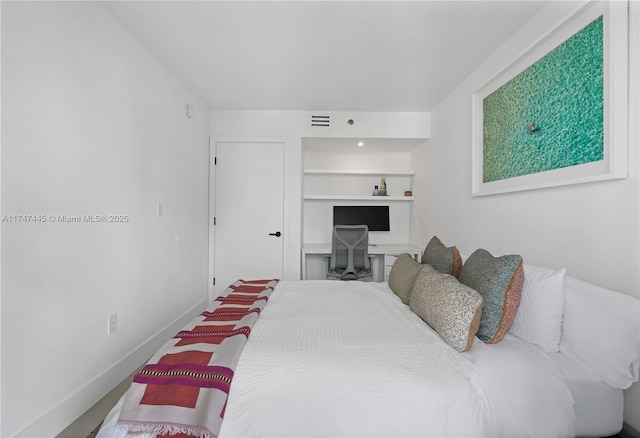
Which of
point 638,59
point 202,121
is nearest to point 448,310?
point 638,59

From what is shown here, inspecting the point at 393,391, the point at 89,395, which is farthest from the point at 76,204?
the point at 393,391

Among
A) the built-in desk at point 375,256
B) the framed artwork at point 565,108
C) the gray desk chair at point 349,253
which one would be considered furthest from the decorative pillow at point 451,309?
the built-in desk at point 375,256

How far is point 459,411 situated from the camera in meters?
1.04

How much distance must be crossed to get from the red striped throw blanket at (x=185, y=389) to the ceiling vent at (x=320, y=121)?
286 cm

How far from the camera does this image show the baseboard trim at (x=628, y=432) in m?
1.18

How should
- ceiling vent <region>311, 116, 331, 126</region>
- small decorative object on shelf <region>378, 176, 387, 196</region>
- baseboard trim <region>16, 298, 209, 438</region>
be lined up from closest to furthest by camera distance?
1. baseboard trim <region>16, 298, 209, 438</region>
2. ceiling vent <region>311, 116, 331, 126</region>
3. small decorative object on shelf <region>378, 176, 387, 196</region>

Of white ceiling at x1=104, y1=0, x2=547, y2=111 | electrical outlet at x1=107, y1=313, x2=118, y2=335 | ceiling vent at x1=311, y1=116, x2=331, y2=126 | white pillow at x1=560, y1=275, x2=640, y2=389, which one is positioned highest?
white ceiling at x1=104, y1=0, x2=547, y2=111

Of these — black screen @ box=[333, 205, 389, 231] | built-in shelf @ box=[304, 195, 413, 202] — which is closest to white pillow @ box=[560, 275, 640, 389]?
built-in shelf @ box=[304, 195, 413, 202]

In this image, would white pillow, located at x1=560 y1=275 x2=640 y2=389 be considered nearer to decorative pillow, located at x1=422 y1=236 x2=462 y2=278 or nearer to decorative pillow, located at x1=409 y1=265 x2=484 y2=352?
decorative pillow, located at x1=409 y1=265 x2=484 y2=352

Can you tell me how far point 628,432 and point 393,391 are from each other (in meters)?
1.04

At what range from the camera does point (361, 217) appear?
431 cm

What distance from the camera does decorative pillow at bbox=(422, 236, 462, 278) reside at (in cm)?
185

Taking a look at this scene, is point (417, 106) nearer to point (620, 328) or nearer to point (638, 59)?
point (638, 59)

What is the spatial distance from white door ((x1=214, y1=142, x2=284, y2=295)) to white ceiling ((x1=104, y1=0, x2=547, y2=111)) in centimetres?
76
